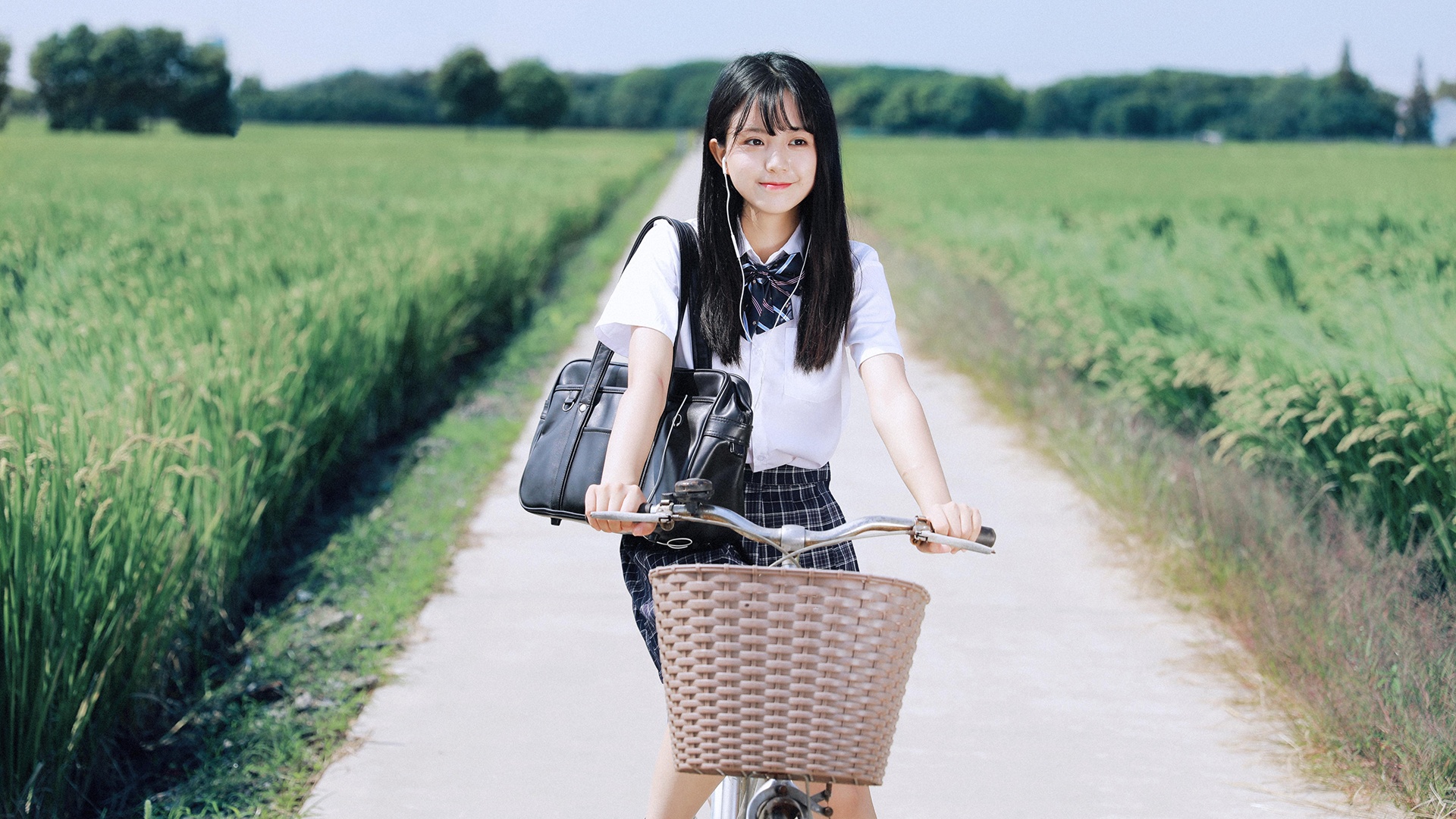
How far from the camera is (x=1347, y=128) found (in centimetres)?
7062

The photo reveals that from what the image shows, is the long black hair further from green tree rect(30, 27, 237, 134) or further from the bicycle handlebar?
green tree rect(30, 27, 237, 134)

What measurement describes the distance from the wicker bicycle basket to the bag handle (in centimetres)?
55

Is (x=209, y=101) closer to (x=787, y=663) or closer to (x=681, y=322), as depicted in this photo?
(x=681, y=322)

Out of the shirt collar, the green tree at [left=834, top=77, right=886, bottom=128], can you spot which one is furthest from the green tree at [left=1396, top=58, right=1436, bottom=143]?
the green tree at [left=834, top=77, right=886, bottom=128]

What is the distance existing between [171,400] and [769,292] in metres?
2.83

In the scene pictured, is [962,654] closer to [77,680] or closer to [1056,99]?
[77,680]

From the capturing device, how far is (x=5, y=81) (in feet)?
41.9

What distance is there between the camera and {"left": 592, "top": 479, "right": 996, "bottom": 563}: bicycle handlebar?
1.49 metres

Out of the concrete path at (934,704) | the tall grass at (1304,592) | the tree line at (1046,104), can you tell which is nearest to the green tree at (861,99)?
the tree line at (1046,104)

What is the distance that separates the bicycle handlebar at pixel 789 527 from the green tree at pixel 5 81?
37.9 ft

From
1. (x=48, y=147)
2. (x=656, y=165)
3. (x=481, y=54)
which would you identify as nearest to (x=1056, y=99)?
(x=481, y=54)

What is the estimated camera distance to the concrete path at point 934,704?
9.55ft

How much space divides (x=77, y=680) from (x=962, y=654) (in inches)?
96.4

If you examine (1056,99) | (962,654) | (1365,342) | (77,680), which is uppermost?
(1056,99)
